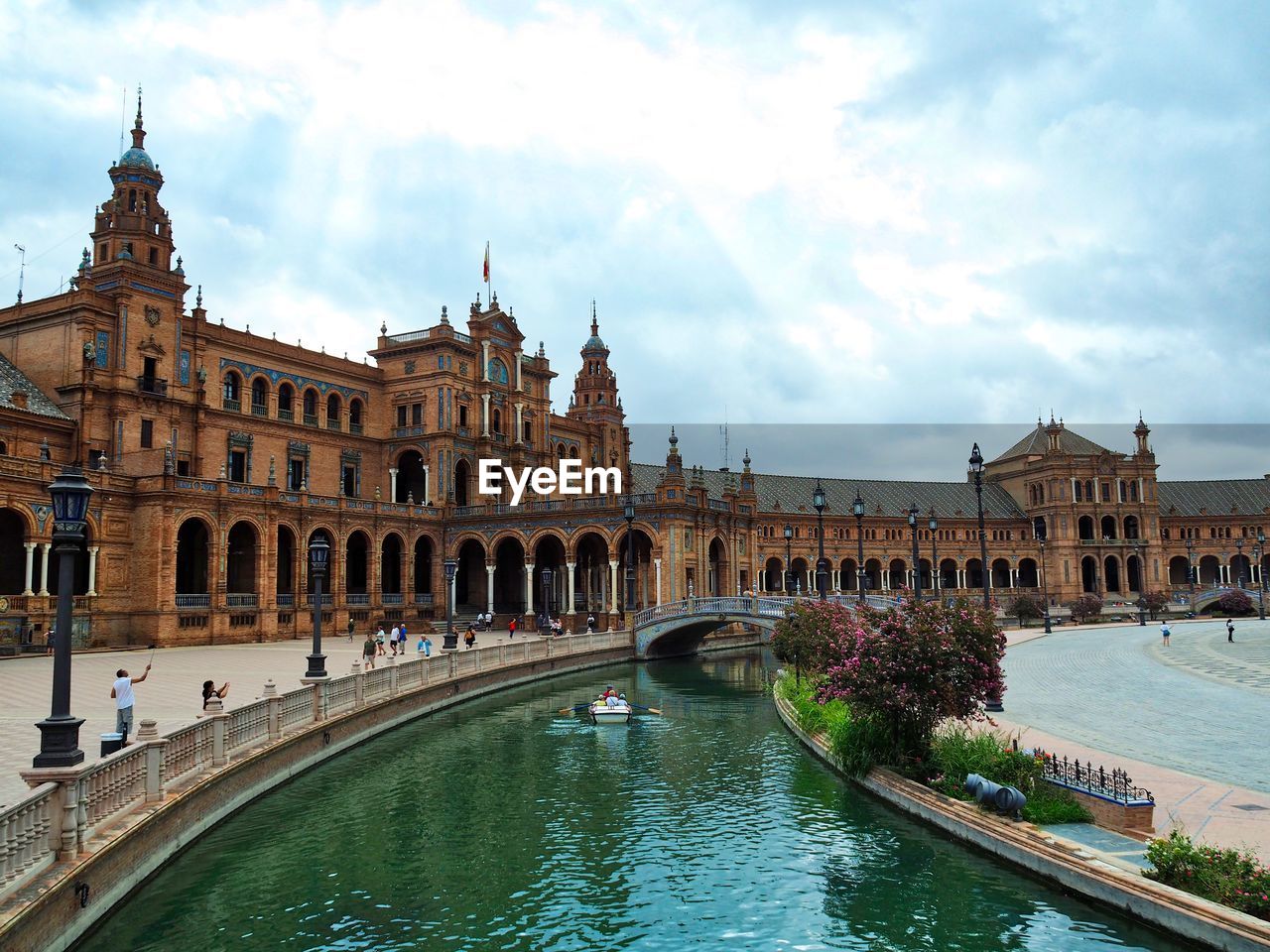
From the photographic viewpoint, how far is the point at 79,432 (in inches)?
1841

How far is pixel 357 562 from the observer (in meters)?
60.9

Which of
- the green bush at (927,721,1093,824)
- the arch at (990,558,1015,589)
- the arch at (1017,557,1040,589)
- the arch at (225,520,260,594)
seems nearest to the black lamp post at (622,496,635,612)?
the arch at (225,520,260,594)

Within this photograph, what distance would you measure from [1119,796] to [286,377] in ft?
183

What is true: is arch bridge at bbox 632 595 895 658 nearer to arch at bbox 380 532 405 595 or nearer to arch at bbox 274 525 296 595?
arch at bbox 380 532 405 595

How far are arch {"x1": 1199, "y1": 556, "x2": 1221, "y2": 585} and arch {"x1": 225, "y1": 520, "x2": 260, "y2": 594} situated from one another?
9613 cm

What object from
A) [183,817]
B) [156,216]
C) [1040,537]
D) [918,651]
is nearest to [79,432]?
[156,216]

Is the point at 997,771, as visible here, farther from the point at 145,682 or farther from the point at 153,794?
the point at 145,682

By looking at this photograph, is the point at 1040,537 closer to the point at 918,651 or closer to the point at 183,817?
the point at 918,651

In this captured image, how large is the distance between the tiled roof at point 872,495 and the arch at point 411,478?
95.6ft

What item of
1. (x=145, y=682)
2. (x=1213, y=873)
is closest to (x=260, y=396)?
(x=145, y=682)

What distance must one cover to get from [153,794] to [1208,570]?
113m

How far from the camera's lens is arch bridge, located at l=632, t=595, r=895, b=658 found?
45.5 m

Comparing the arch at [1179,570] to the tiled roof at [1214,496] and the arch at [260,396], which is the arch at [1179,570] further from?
the arch at [260,396]

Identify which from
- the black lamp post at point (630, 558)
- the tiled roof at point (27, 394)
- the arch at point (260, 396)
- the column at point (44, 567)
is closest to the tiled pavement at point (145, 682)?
the column at point (44, 567)
